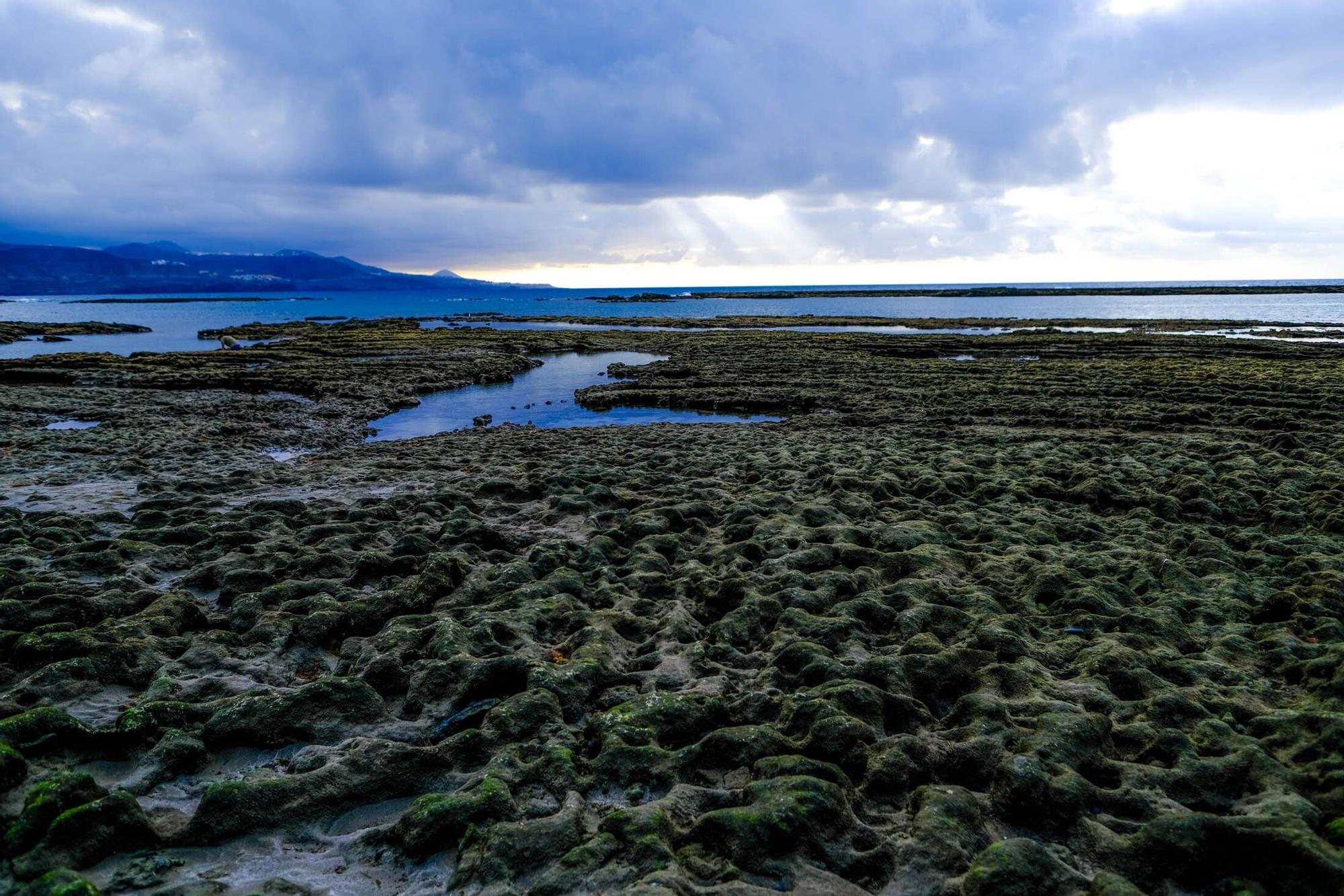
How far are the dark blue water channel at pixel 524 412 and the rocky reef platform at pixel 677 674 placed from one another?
9615 mm

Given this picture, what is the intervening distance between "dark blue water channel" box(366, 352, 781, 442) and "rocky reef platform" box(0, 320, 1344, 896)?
9.61 m

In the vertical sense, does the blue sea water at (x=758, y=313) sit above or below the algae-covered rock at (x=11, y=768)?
above

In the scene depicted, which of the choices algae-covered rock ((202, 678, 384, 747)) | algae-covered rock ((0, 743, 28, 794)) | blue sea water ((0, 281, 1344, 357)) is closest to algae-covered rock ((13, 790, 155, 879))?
algae-covered rock ((0, 743, 28, 794))

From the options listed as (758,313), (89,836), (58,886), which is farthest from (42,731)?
(758,313)

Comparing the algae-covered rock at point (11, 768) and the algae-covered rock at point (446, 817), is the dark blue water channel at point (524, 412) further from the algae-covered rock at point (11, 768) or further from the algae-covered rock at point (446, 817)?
the algae-covered rock at point (446, 817)

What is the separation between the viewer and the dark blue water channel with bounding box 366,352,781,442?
2742cm

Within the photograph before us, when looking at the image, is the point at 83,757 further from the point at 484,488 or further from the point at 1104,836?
the point at 484,488

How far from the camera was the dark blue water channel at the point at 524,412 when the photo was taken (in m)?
27.4

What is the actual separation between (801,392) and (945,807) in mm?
27687

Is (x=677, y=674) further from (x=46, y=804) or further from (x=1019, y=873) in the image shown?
(x=46, y=804)

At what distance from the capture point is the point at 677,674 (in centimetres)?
771

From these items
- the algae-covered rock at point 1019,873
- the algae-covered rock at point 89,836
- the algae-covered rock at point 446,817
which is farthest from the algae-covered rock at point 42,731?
the algae-covered rock at point 1019,873

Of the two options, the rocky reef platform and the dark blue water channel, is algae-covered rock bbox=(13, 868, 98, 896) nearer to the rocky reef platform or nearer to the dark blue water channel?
the rocky reef platform

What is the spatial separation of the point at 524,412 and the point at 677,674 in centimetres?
2444
